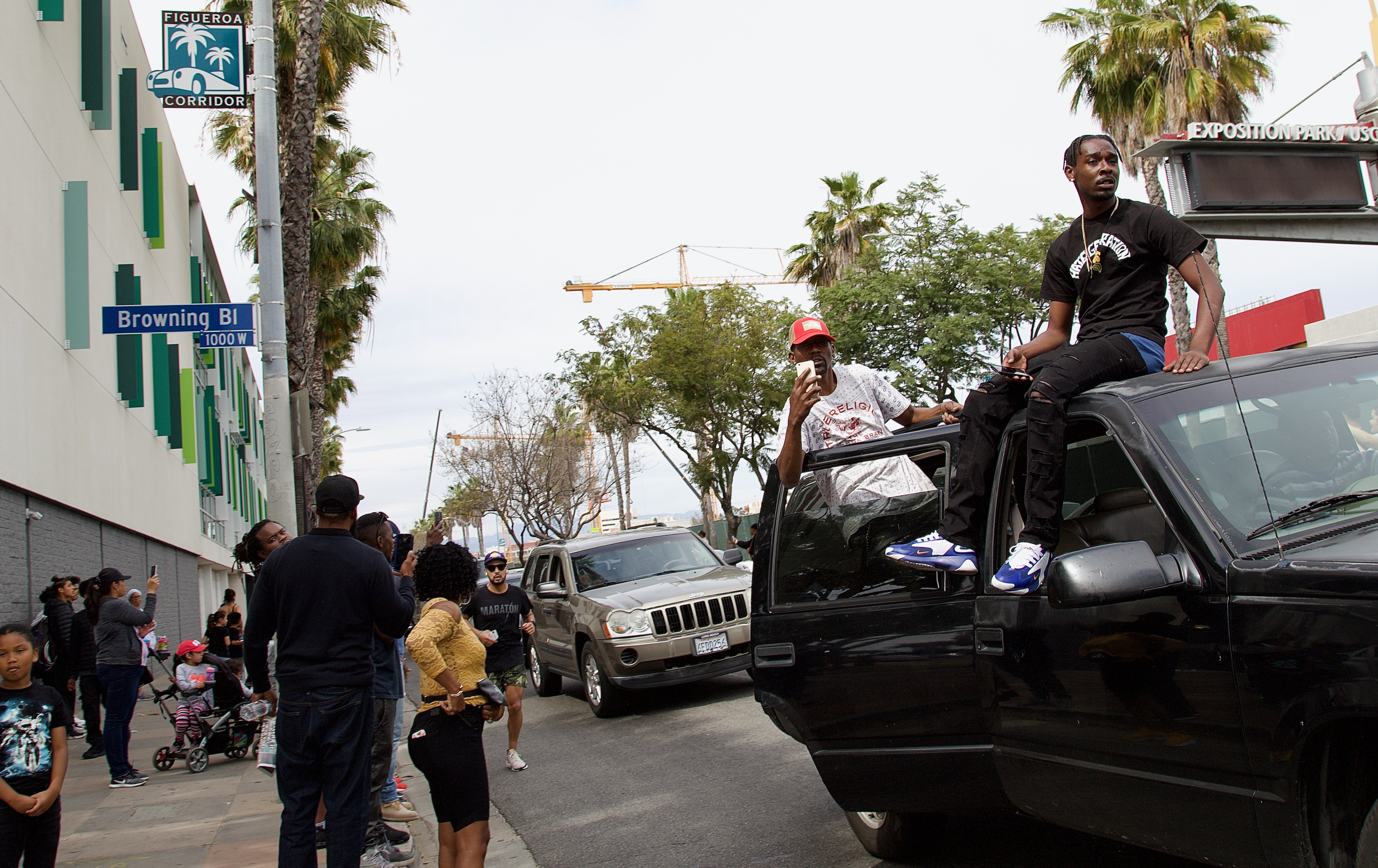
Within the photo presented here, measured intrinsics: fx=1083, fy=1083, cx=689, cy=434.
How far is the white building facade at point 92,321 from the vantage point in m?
10.3

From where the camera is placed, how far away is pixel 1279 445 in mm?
3148

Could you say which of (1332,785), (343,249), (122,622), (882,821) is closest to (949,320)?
(343,249)

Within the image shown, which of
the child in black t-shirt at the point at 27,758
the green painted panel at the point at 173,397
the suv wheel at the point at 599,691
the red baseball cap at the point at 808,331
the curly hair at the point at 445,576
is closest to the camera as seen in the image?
the child in black t-shirt at the point at 27,758

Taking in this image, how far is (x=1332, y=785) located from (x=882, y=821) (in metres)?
2.35

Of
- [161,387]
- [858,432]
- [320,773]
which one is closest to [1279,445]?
[858,432]

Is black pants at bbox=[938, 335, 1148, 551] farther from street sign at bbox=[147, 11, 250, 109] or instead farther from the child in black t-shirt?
street sign at bbox=[147, 11, 250, 109]

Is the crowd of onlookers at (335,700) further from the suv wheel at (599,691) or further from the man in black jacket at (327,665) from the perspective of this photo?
the suv wheel at (599,691)

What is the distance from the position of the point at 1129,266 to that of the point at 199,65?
8.88 m

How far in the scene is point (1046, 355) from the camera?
384 cm

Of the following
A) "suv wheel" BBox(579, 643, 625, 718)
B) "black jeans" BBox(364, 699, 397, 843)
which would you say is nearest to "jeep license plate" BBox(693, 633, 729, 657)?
"suv wheel" BBox(579, 643, 625, 718)

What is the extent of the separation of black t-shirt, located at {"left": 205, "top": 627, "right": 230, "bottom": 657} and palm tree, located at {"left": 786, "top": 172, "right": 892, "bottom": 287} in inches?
997

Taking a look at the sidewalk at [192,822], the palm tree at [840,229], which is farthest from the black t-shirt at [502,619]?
the palm tree at [840,229]

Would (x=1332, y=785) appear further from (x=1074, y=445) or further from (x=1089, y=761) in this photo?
(x=1074, y=445)

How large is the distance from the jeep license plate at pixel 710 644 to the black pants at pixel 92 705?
5.60m
